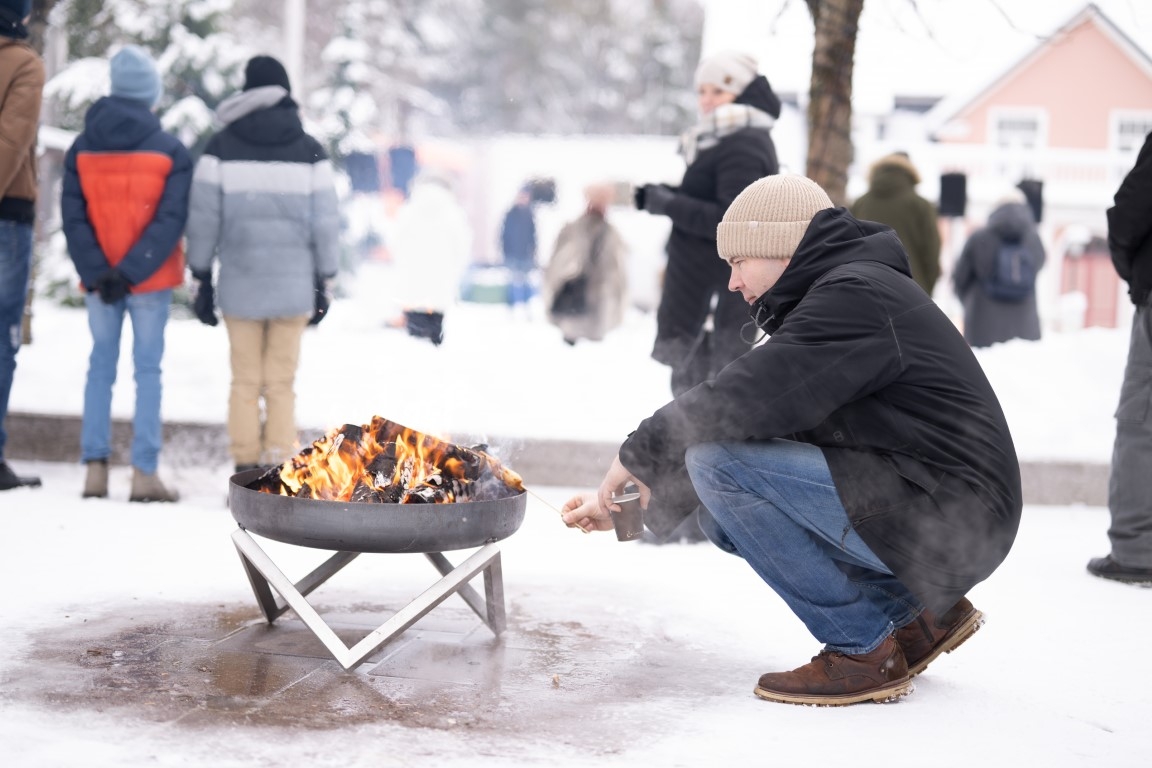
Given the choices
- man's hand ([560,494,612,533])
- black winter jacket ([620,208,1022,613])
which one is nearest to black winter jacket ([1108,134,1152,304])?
black winter jacket ([620,208,1022,613])

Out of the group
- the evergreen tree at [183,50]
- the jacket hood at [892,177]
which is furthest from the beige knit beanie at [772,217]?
the evergreen tree at [183,50]

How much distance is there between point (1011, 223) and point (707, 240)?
6.49 metres

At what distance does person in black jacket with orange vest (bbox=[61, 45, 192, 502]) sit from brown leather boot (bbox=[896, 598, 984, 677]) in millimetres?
4412

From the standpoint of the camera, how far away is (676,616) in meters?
4.88

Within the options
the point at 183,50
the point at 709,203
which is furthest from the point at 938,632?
the point at 183,50

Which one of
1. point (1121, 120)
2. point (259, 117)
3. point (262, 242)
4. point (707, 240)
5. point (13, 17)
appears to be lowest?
point (262, 242)

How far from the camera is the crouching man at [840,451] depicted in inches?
139

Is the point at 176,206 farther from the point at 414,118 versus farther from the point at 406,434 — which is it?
the point at 414,118

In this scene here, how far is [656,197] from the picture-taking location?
6.09 meters

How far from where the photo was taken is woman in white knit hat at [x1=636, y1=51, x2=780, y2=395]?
594 centimetres

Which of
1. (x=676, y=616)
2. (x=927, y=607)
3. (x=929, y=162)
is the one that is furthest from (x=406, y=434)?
(x=929, y=162)

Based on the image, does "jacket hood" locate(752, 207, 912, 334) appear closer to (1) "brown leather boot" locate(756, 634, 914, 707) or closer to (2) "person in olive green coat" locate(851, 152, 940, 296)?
(1) "brown leather boot" locate(756, 634, 914, 707)

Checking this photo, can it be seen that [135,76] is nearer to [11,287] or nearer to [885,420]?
[11,287]

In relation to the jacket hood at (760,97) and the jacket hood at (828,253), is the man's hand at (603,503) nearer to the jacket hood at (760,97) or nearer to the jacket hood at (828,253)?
the jacket hood at (828,253)
